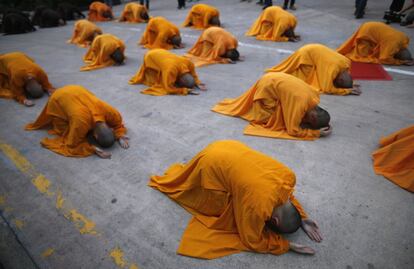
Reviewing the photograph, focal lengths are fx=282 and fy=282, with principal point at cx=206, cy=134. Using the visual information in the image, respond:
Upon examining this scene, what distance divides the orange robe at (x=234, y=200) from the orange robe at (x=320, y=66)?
3.88 meters

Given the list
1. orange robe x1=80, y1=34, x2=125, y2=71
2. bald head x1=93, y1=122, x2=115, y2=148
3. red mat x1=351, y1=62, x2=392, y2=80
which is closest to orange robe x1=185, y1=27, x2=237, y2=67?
orange robe x1=80, y1=34, x2=125, y2=71

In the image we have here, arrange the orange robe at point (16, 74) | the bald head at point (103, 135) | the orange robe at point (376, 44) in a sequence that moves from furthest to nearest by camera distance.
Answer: the orange robe at point (376, 44) < the orange robe at point (16, 74) < the bald head at point (103, 135)

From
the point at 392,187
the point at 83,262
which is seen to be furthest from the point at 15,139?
the point at 392,187

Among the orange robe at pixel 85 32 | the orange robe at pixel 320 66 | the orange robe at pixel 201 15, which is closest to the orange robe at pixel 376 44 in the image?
the orange robe at pixel 320 66

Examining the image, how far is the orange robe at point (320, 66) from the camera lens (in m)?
6.12

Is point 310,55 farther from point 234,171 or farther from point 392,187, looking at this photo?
point 234,171

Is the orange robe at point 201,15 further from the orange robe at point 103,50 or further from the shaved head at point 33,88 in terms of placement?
the shaved head at point 33,88

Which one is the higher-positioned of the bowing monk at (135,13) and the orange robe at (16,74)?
the bowing monk at (135,13)

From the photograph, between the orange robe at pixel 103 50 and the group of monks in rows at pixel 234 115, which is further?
the orange robe at pixel 103 50

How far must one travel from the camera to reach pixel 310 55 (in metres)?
6.41

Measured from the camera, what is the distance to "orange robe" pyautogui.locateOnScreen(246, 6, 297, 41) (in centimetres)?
992

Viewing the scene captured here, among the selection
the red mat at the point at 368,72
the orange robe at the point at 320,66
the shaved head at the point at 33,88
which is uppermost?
A: the orange robe at the point at 320,66

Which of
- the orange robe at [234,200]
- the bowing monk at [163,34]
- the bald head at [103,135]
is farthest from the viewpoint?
the bowing monk at [163,34]

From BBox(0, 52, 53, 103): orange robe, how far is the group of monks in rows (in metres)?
0.02
